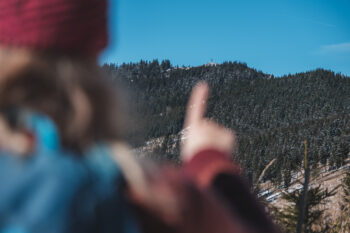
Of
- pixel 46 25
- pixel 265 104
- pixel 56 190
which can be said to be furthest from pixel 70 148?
pixel 265 104

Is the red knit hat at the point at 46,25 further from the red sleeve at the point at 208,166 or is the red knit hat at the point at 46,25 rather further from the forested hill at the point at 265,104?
the forested hill at the point at 265,104

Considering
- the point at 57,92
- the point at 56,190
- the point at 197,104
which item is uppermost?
the point at 197,104

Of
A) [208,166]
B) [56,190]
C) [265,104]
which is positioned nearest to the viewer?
[56,190]

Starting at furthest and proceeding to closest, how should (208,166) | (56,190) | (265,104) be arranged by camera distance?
(265,104) < (208,166) < (56,190)

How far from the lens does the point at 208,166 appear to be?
1005mm

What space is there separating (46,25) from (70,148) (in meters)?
0.25

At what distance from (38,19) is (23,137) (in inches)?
9.4

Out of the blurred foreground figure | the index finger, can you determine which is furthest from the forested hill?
the blurred foreground figure

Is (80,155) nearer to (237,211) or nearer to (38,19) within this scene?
(38,19)

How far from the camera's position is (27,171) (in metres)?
0.68

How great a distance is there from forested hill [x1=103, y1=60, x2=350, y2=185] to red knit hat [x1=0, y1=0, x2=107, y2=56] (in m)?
61.3

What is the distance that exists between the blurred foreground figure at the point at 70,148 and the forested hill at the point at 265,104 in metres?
61.3

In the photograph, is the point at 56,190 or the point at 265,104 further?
the point at 265,104

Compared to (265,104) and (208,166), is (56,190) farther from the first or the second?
(265,104)
